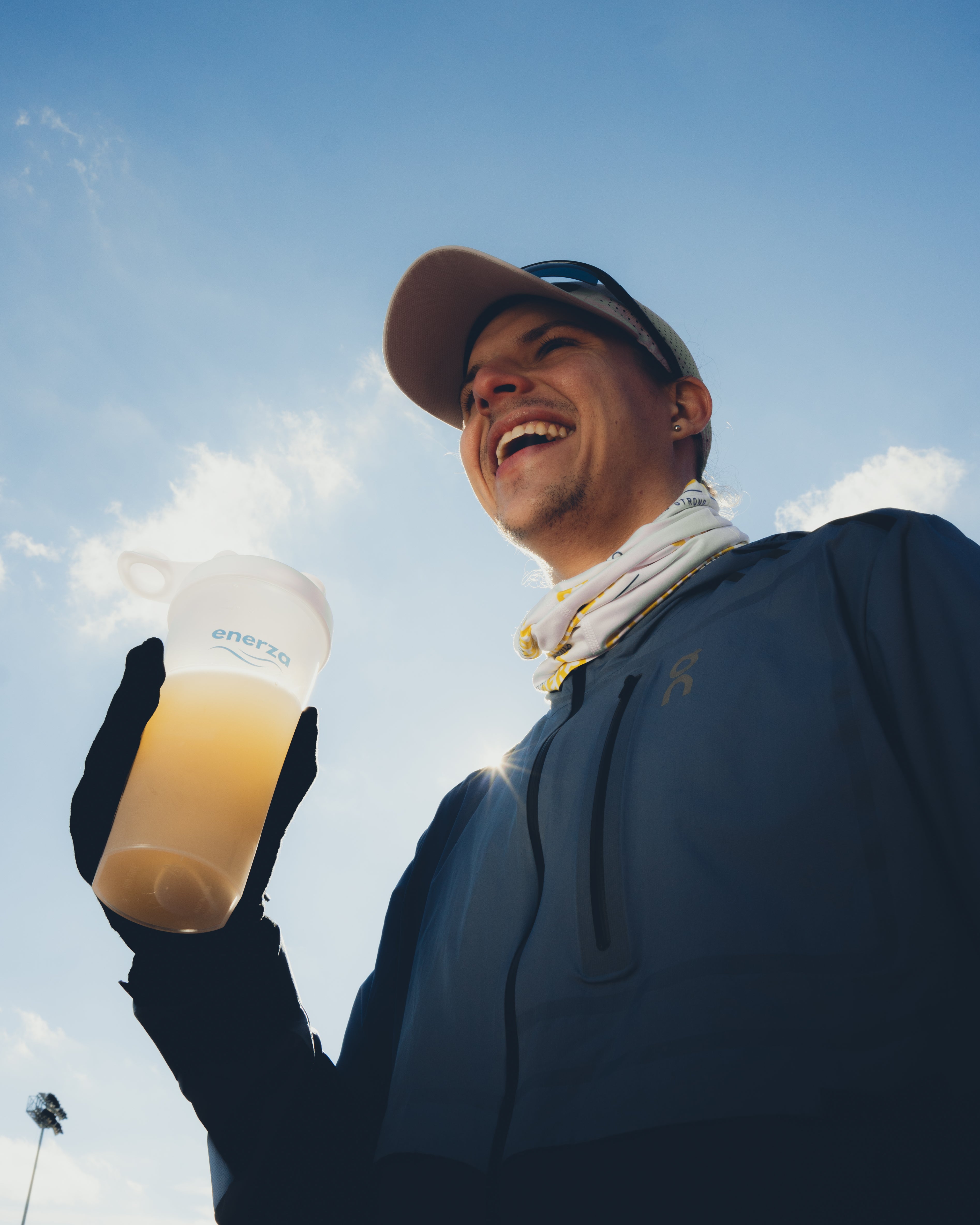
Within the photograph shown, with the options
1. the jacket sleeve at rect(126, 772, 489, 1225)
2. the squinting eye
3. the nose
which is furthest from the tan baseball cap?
the jacket sleeve at rect(126, 772, 489, 1225)

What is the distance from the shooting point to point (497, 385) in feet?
9.58

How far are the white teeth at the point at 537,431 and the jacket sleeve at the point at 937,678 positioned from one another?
1.51 meters

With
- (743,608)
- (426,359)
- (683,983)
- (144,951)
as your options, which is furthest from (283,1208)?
(426,359)

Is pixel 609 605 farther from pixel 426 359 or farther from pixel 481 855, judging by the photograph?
pixel 426 359

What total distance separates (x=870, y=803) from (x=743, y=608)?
0.57 metres

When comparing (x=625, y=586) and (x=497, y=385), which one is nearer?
(x=625, y=586)

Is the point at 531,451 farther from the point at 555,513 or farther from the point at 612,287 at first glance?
the point at 612,287

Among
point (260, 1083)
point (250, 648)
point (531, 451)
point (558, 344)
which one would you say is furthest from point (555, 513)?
point (260, 1083)

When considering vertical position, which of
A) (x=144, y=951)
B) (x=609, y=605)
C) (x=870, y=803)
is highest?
(x=609, y=605)

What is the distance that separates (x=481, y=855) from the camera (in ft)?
6.26

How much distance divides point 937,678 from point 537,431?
186cm

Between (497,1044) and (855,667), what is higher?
(855,667)

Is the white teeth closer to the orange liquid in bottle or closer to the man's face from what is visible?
the man's face

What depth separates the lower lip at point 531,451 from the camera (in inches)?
105
